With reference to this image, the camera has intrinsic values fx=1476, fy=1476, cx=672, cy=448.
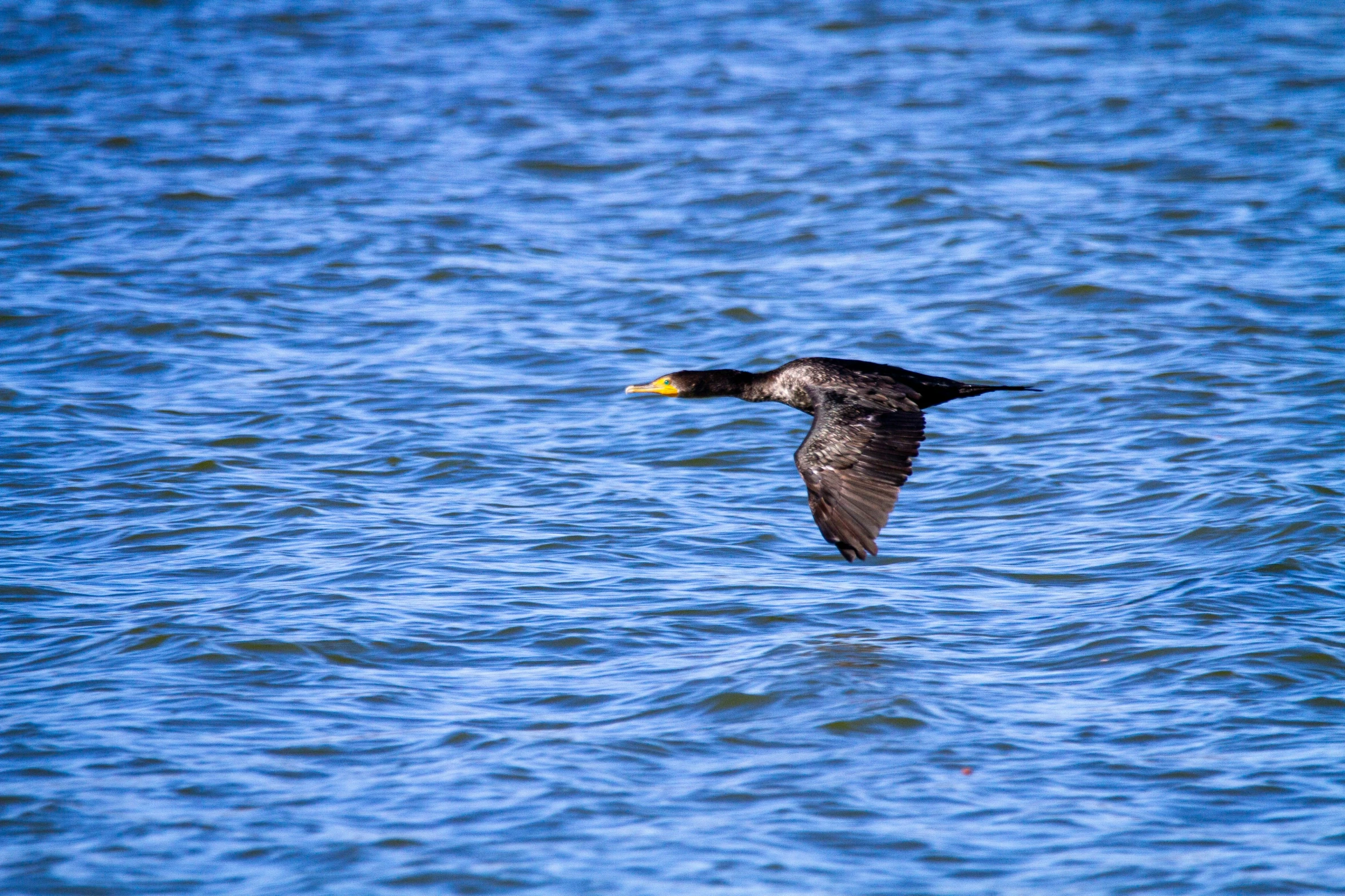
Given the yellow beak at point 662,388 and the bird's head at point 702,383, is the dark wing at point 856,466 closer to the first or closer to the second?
the bird's head at point 702,383

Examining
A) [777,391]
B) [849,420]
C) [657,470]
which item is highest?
[849,420]

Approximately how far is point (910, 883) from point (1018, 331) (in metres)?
6.86

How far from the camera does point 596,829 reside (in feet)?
16.7

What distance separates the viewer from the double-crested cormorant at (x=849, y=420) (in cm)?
632

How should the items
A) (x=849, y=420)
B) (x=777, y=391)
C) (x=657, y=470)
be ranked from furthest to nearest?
(x=657, y=470) → (x=777, y=391) → (x=849, y=420)

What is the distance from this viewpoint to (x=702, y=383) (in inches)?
320

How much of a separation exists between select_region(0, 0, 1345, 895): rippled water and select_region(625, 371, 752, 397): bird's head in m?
0.67

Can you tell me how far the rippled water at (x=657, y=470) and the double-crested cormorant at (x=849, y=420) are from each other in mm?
629

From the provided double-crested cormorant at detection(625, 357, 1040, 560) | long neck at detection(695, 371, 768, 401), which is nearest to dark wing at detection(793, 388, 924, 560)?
double-crested cormorant at detection(625, 357, 1040, 560)

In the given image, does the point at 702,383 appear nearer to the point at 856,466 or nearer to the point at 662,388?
the point at 662,388

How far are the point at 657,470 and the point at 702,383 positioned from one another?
0.96 meters

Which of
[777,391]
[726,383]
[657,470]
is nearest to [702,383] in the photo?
[726,383]

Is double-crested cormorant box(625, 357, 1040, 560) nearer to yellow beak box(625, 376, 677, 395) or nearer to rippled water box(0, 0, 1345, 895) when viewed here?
yellow beak box(625, 376, 677, 395)

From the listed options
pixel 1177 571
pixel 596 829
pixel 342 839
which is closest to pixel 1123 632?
Result: pixel 1177 571
